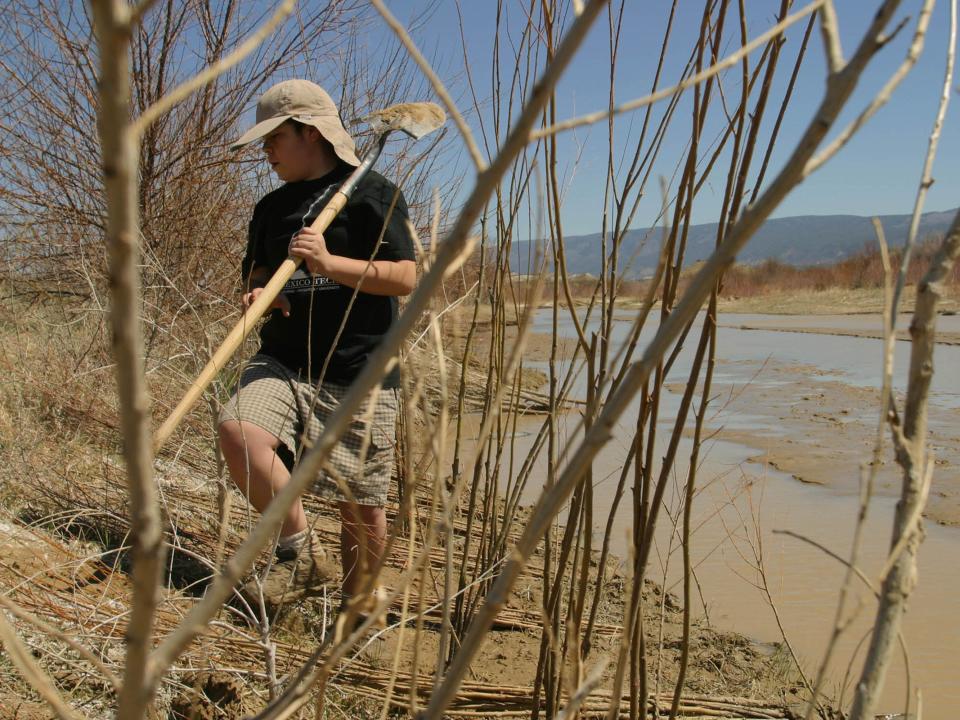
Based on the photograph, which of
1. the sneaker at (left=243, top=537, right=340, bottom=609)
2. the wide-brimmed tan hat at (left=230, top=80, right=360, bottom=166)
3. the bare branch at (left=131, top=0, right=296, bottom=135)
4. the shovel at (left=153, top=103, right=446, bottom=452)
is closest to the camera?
the bare branch at (left=131, top=0, right=296, bottom=135)

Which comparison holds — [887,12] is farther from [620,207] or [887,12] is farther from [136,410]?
[620,207]

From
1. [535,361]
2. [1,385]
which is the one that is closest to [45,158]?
[1,385]

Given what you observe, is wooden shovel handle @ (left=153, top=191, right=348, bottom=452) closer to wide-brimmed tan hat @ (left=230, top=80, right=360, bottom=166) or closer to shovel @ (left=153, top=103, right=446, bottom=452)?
shovel @ (left=153, top=103, right=446, bottom=452)

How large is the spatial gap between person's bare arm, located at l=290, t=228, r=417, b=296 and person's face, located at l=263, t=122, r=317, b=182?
0.38m

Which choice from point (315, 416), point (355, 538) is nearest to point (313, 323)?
point (315, 416)

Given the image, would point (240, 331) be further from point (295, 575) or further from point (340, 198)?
point (295, 575)

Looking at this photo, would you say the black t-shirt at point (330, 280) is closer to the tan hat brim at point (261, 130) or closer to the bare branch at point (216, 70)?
the tan hat brim at point (261, 130)

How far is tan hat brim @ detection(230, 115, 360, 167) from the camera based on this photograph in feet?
7.29

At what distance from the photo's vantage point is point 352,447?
2.43 m

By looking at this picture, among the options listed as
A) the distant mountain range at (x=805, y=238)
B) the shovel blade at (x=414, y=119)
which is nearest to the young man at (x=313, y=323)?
the shovel blade at (x=414, y=119)

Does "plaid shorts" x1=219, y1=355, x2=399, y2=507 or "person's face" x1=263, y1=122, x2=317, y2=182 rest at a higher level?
"person's face" x1=263, y1=122, x2=317, y2=182

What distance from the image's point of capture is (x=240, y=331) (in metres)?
1.91

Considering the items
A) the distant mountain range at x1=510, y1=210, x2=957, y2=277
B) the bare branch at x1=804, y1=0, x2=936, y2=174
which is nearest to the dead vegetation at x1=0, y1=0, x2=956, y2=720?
the bare branch at x1=804, y1=0, x2=936, y2=174

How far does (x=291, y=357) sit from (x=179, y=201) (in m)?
3.36
